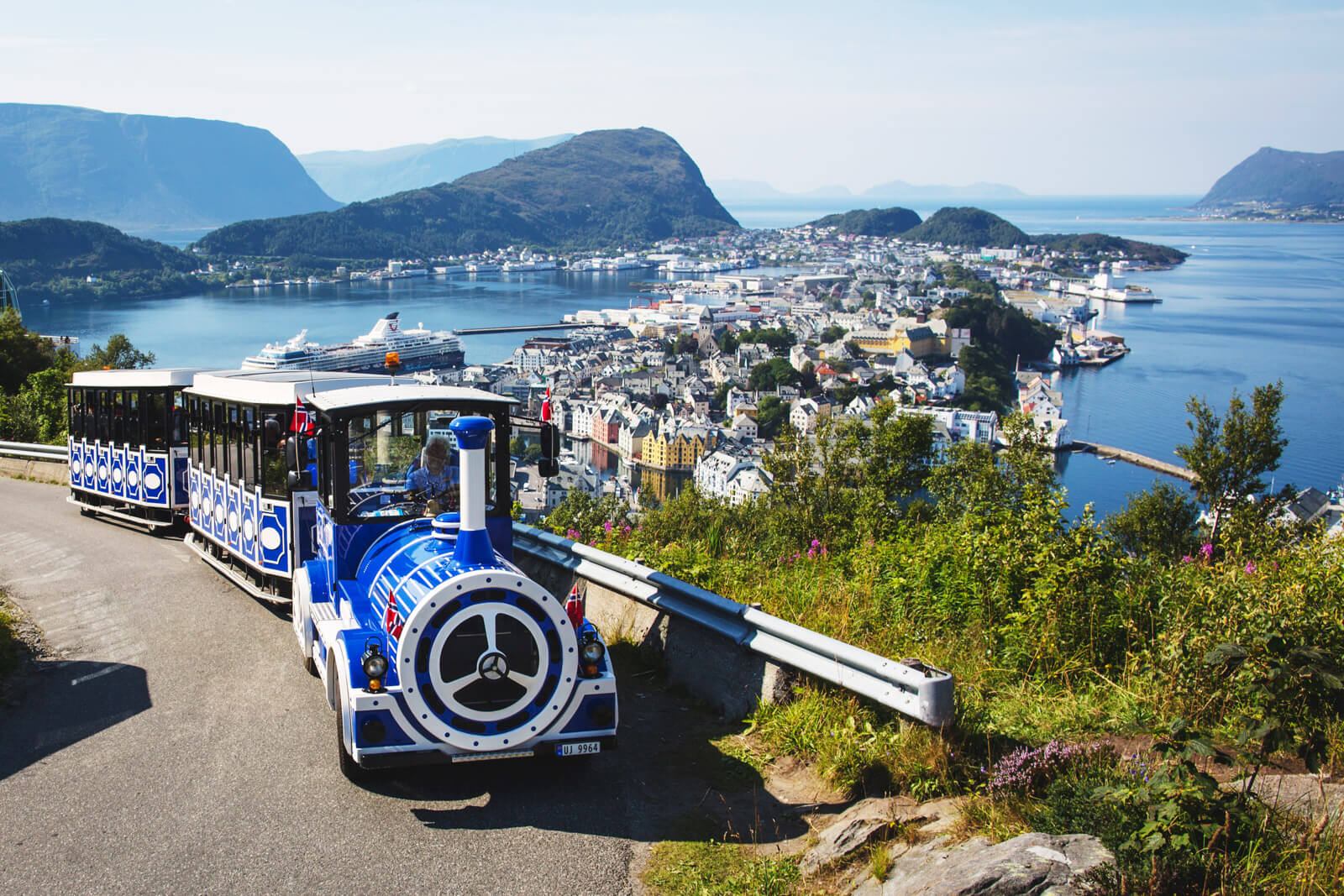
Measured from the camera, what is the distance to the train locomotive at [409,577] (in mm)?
4141

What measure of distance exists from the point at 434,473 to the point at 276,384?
8.40 ft

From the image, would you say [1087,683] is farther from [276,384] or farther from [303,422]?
[276,384]

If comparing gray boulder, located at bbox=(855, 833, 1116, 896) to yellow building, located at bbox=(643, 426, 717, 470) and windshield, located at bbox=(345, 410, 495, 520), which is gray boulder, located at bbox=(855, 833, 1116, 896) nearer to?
windshield, located at bbox=(345, 410, 495, 520)

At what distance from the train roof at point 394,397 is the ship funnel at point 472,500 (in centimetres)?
89

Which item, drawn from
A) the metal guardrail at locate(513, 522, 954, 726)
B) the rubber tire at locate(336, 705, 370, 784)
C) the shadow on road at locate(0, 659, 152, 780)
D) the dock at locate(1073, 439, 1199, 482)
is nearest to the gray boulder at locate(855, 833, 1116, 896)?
the metal guardrail at locate(513, 522, 954, 726)

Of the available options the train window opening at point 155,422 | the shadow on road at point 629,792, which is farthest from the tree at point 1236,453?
the train window opening at point 155,422

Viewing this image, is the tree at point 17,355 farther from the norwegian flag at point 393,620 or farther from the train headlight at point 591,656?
the train headlight at point 591,656

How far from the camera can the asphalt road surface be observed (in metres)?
3.62

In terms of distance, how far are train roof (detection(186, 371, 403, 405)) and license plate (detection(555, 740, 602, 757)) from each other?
2.99 m

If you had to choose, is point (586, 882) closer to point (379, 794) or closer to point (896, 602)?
point (379, 794)

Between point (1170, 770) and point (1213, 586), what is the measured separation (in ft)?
5.57

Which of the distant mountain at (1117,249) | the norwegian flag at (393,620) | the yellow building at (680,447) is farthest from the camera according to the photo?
the distant mountain at (1117,249)

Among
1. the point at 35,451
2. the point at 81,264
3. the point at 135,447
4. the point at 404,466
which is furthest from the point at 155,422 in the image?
the point at 81,264

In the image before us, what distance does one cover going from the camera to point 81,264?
109 meters
